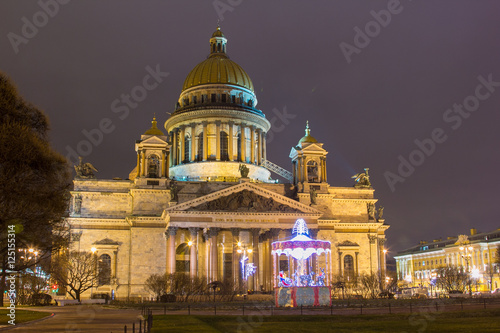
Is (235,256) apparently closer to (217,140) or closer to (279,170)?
(217,140)

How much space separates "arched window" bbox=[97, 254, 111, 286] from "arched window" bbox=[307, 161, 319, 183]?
26481 millimetres

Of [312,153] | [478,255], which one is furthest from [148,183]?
[478,255]

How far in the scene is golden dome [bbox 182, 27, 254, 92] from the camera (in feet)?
282

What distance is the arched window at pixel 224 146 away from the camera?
81438 millimetres

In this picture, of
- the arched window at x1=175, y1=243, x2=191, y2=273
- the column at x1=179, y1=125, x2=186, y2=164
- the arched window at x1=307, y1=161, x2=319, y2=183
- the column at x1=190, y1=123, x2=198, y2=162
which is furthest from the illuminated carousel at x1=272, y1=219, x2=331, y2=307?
the column at x1=179, y1=125, x2=186, y2=164

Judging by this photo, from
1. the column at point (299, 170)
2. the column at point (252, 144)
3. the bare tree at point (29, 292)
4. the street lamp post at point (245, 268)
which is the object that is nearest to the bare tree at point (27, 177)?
the bare tree at point (29, 292)

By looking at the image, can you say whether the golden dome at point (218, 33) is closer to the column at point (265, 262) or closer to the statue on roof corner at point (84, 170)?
the statue on roof corner at point (84, 170)

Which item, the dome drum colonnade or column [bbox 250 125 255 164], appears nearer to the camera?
the dome drum colonnade

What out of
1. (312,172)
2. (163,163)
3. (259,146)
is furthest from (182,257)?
(259,146)

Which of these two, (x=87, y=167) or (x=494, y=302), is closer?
(x=494, y=302)

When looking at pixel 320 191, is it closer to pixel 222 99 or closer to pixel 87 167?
pixel 222 99

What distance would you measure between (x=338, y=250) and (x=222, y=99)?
28.2 meters

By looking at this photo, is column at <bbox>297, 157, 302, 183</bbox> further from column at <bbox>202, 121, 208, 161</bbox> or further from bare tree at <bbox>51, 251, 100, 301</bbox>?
bare tree at <bbox>51, 251, 100, 301</bbox>

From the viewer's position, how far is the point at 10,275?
30.7m
